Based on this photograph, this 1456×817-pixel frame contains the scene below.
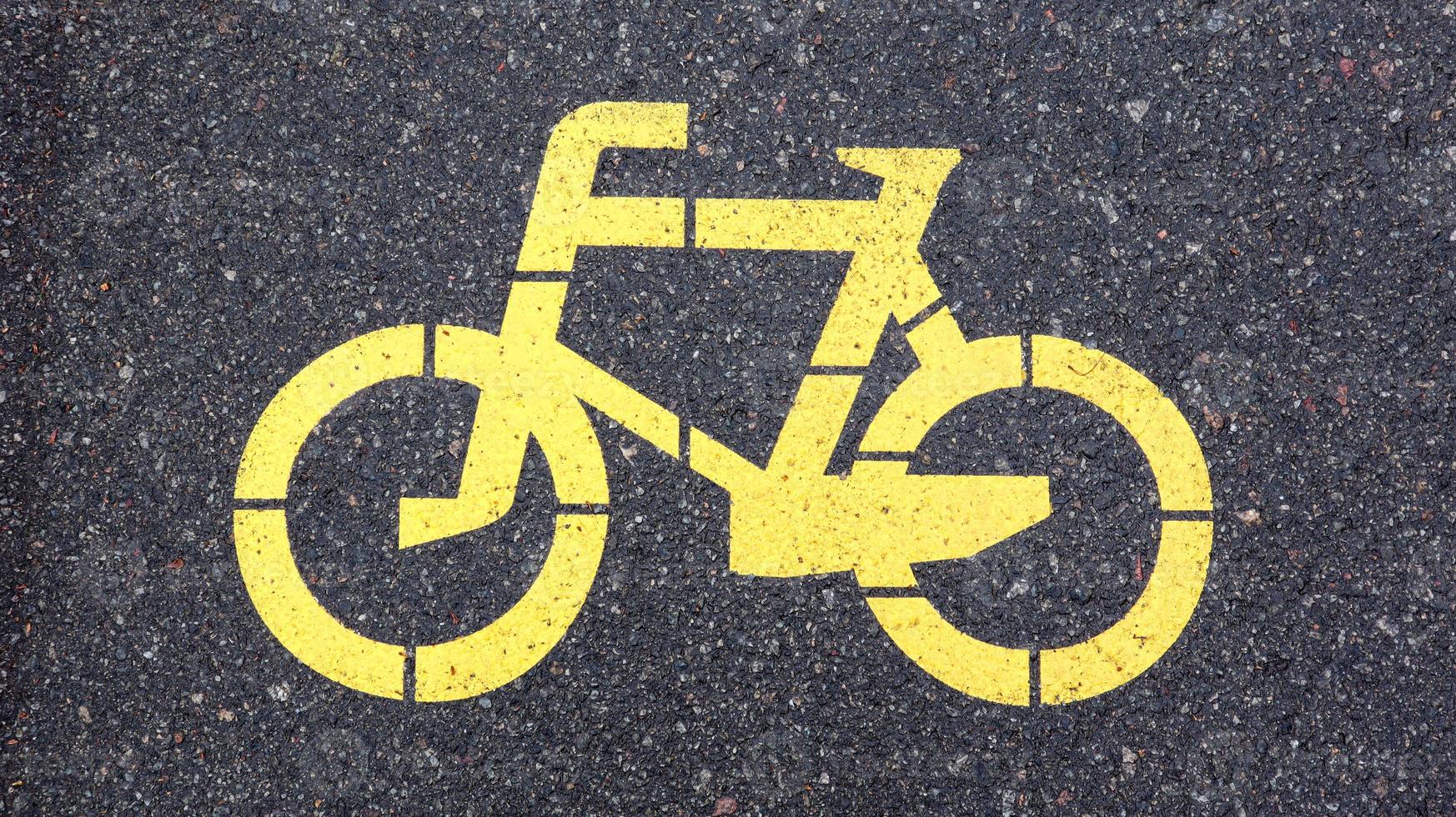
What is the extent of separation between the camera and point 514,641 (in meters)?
2.65

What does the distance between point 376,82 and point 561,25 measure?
59 cm

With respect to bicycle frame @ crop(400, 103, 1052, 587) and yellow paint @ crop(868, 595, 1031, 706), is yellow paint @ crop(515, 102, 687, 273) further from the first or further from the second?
yellow paint @ crop(868, 595, 1031, 706)

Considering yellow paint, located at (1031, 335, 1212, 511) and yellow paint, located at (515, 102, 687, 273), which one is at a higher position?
yellow paint, located at (515, 102, 687, 273)

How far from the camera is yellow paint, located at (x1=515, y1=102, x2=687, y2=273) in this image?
2.70 metres

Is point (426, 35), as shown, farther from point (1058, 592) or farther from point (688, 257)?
point (1058, 592)

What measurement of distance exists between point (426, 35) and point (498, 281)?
0.79 m

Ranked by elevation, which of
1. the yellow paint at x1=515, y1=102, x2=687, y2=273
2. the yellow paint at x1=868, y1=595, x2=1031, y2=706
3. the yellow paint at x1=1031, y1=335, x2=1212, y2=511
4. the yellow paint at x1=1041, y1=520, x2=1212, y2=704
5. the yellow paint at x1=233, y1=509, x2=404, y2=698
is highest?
the yellow paint at x1=515, y1=102, x2=687, y2=273

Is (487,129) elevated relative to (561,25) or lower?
lower

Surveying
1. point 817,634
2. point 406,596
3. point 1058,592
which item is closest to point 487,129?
point 406,596

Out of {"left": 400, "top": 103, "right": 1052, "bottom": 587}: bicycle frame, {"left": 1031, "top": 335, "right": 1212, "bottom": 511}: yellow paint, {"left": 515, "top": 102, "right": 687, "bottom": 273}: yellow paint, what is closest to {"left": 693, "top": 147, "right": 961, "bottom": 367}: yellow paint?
{"left": 400, "top": 103, "right": 1052, "bottom": 587}: bicycle frame

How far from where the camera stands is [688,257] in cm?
271

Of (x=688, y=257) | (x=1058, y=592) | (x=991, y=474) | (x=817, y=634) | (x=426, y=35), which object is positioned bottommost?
(x=817, y=634)

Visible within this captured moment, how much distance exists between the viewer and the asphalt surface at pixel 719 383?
2.64 m

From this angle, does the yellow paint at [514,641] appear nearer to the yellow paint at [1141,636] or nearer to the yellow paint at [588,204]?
the yellow paint at [588,204]
